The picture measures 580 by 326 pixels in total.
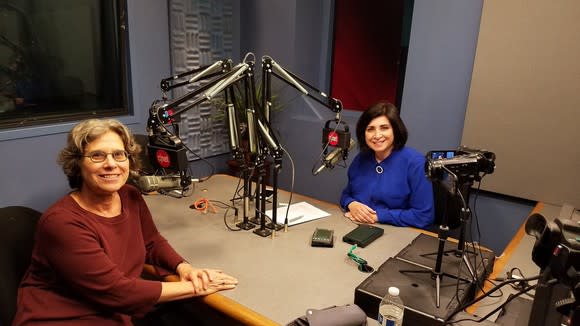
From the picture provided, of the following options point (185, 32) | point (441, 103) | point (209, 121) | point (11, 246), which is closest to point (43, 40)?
point (185, 32)

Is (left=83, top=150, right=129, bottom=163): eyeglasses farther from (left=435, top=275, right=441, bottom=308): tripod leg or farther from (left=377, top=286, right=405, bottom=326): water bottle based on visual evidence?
(left=435, top=275, right=441, bottom=308): tripod leg

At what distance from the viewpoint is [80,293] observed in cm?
131

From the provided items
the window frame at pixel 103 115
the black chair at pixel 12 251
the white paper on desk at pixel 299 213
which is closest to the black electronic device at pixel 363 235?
the white paper on desk at pixel 299 213

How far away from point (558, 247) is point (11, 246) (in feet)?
5.19

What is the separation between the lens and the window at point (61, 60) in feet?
8.16

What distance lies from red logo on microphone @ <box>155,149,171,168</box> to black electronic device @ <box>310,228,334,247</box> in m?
0.69

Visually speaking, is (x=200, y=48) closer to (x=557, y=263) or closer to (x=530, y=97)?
(x=530, y=97)

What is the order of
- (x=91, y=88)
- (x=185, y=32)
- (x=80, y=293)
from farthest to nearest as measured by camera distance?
(x=185, y=32) < (x=91, y=88) < (x=80, y=293)

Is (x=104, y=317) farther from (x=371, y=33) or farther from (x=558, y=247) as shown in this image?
(x=371, y=33)

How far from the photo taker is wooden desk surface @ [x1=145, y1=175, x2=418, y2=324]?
137cm

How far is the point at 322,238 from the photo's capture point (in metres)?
1.76

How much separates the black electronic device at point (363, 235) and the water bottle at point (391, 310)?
20.6 inches

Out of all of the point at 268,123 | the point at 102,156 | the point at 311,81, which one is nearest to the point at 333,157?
the point at 268,123

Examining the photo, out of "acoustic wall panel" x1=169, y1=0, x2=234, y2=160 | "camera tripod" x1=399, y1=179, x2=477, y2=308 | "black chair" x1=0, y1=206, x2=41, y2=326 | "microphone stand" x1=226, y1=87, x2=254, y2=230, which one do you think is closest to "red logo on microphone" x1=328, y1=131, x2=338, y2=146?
"microphone stand" x1=226, y1=87, x2=254, y2=230
